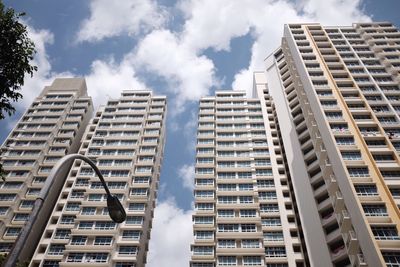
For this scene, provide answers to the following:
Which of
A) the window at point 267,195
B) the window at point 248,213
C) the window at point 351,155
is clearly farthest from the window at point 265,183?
the window at point 351,155

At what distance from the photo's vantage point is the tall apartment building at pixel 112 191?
4628cm

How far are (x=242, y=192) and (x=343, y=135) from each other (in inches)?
700

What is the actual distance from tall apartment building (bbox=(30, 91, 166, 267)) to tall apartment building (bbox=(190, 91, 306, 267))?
27.9ft

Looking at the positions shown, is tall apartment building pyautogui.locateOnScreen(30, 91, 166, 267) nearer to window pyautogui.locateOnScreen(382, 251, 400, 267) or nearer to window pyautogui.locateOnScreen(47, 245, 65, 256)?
window pyautogui.locateOnScreen(47, 245, 65, 256)

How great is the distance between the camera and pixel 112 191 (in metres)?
53.2

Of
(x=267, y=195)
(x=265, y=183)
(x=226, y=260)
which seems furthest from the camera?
(x=265, y=183)

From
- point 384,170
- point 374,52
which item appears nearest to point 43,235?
point 384,170

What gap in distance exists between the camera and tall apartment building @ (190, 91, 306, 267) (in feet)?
151

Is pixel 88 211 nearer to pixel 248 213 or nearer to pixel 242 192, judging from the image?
pixel 242 192

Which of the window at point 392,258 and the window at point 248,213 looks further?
the window at point 248,213

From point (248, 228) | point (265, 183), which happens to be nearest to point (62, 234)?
point (248, 228)

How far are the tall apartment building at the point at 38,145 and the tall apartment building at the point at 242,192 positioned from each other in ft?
84.2

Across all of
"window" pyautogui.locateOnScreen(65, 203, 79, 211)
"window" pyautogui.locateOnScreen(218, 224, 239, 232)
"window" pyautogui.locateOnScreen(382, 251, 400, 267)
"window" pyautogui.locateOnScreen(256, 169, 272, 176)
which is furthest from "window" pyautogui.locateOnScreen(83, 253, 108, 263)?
"window" pyautogui.locateOnScreen(382, 251, 400, 267)

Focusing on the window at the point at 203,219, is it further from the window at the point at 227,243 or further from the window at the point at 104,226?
the window at the point at 104,226
